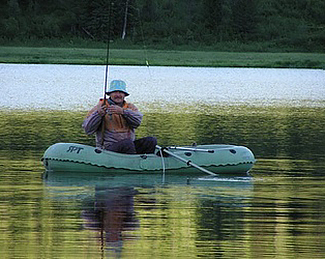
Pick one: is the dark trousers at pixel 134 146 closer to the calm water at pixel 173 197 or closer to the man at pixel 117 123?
the man at pixel 117 123

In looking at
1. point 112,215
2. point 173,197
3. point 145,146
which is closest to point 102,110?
point 145,146

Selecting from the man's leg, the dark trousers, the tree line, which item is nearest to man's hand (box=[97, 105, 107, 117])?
the dark trousers

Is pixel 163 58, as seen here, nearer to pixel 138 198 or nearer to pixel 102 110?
pixel 102 110

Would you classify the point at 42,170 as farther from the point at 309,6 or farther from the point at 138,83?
the point at 309,6

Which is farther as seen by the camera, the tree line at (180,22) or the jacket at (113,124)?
the tree line at (180,22)

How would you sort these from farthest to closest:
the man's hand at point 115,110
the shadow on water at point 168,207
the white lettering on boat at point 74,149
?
1. the white lettering on boat at point 74,149
2. the man's hand at point 115,110
3. the shadow on water at point 168,207

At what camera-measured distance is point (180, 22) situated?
78875 mm

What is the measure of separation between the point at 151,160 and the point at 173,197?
170 centimetres

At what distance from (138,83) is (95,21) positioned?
112 ft

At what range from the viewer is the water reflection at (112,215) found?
1009cm

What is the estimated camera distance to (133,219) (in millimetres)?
11195

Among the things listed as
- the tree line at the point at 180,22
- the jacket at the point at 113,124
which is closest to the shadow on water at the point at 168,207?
the jacket at the point at 113,124

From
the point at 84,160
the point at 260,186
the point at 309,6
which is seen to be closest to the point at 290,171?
the point at 260,186

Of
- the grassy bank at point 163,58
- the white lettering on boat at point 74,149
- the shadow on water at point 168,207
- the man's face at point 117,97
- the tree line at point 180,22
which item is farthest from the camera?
the tree line at point 180,22
